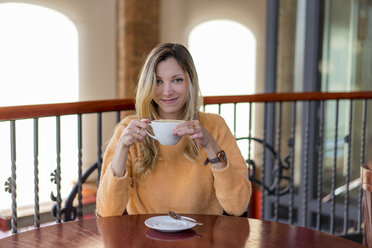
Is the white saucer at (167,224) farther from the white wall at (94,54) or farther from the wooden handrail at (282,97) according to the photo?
the white wall at (94,54)

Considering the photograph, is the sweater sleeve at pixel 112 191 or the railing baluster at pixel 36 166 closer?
the sweater sleeve at pixel 112 191

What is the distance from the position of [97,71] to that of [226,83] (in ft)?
5.12

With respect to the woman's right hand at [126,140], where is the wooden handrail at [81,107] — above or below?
above

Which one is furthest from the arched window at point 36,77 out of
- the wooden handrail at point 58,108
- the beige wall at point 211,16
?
the wooden handrail at point 58,108

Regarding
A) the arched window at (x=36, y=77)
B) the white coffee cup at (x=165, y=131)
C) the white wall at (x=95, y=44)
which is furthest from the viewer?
the white wall at (x=95, y=44)

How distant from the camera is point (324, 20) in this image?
450 centimetres

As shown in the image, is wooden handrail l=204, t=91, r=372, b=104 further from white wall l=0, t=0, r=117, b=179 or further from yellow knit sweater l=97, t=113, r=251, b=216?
white wall l=0, t=0, r=117, b=179

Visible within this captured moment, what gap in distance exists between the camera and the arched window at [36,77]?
5324 mm

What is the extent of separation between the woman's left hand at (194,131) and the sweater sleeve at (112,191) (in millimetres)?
259

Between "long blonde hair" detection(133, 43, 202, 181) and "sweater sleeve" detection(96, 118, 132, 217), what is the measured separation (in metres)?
0.07

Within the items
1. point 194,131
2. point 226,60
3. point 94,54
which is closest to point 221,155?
point 194,131

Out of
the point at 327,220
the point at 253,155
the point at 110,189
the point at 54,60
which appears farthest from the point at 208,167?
the point at 54,60

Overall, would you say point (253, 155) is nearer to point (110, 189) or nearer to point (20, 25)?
point (20, 25)

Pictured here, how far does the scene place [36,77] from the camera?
5617 millimetres
